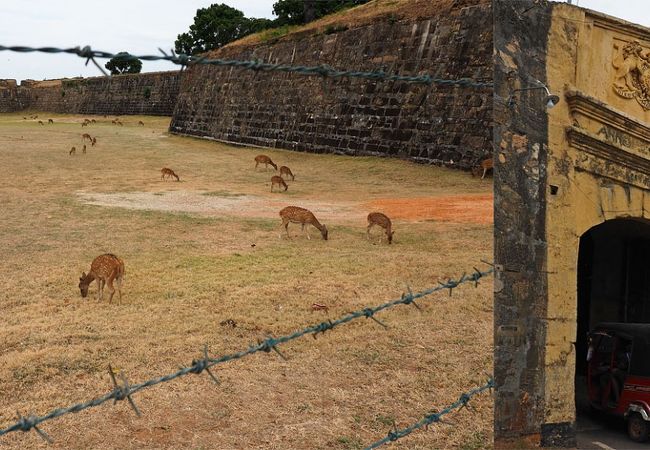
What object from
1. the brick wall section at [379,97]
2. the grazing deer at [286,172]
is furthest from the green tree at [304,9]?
the grazing deer at [286,172]

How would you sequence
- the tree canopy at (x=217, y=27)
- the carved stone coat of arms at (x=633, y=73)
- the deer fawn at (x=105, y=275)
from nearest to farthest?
the carved stone coat of arms at (x=633, y=73) < the deer fawn at (x=105, y=275) < the tree canopy at (x=217, y=27)

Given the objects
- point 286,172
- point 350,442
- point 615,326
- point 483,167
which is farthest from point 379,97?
point 350,442

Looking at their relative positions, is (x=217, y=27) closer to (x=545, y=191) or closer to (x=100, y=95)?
(x=100, y=95)

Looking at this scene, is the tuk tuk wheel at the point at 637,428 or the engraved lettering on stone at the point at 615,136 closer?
the engraved lettering on stone at the point at 615,136

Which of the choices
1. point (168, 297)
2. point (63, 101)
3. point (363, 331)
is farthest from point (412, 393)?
point (63, 101)

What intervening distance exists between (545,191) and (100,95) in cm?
5545

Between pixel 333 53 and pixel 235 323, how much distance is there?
20.5 metres

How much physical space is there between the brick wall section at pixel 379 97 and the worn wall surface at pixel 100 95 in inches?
663

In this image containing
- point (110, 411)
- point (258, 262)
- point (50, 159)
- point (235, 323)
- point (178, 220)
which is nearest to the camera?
point (110, 411)

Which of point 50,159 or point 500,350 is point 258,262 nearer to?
point 500,350

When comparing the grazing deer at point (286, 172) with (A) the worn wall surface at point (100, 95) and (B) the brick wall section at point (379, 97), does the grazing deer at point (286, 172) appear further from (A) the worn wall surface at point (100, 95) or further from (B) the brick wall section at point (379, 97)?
(A) the worn wall surface at point (100, 95)

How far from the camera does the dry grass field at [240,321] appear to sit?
550cm

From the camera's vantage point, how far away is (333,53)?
86.9ft

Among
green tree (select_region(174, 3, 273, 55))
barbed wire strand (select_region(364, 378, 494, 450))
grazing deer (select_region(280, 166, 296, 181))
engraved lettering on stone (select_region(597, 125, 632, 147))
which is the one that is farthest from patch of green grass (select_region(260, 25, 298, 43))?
green tree (select_region(174, 3, 273, 55))
